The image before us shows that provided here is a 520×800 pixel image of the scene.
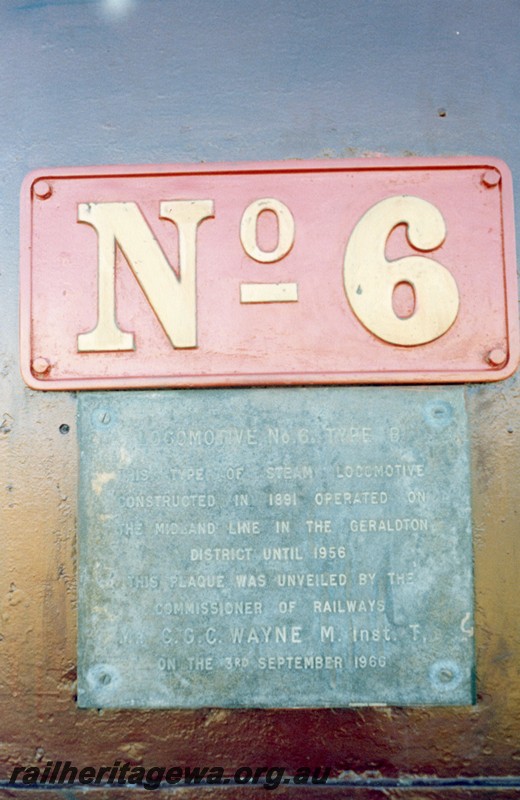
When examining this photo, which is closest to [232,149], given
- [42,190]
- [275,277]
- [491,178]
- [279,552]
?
[275,277]

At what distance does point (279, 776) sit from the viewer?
1.43 meters

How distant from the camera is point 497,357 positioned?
4.85ft

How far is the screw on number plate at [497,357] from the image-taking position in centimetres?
148

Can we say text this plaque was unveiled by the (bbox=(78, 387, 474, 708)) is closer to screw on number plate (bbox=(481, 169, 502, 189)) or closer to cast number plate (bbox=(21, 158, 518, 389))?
cast number plate (bbox=(21, 158, 518, 389))

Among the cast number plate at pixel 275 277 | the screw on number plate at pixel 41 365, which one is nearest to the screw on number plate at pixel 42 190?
the cast number plate at pixel 275 277

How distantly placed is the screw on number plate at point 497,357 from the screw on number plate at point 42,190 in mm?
1045

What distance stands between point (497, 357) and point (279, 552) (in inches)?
24.9

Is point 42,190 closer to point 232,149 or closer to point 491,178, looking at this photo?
point 232,149

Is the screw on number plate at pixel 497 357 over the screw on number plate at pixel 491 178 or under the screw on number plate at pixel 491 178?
under

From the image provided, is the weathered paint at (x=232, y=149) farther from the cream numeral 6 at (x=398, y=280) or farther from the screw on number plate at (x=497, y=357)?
the cream numeral 6 at (x=398, y=280)

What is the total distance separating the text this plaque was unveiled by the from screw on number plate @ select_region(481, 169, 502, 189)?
467 millimetres

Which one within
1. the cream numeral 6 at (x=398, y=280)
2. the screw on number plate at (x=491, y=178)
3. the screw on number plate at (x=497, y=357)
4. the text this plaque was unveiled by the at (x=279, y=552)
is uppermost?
the screw on number plate at (x=491, y=178)

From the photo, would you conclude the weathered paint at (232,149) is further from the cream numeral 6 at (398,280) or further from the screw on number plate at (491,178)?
the cream numeral 6 at (398,280)

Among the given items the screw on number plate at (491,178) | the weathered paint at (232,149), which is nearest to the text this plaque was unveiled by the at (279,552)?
the weathered paint at (232,149)
